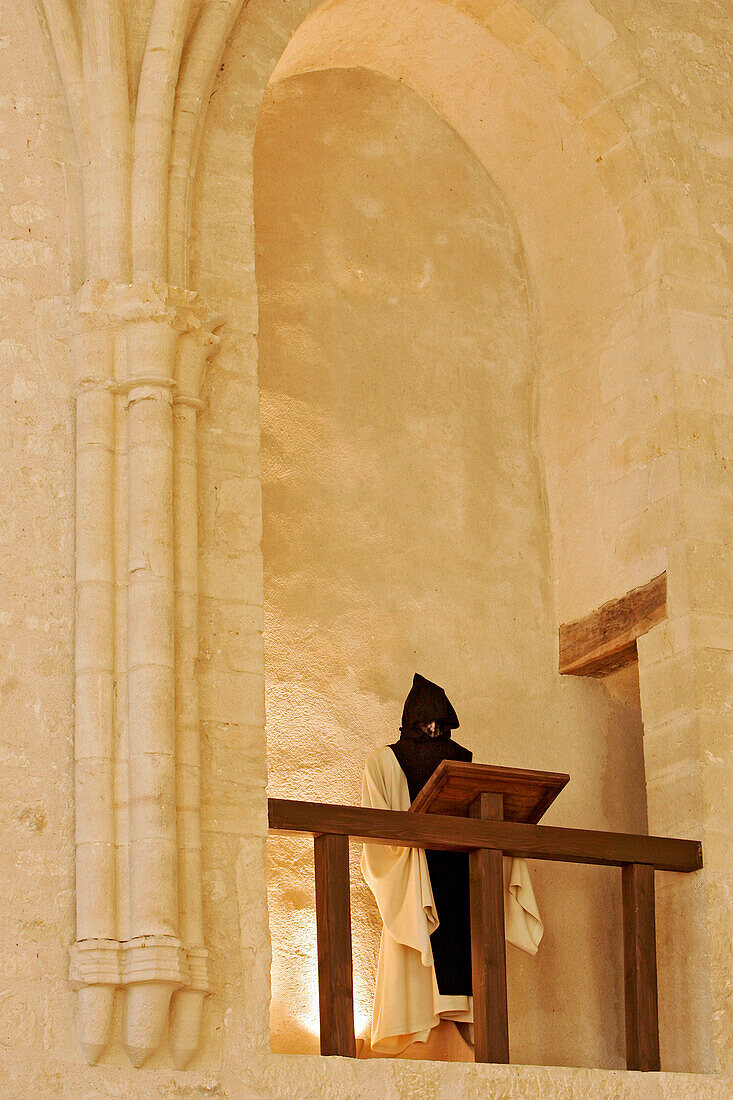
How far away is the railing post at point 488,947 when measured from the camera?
5.97 meters

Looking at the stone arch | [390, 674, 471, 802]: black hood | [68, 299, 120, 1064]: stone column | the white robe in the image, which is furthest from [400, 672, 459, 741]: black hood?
[68, 299, 120, 1064]: stone column

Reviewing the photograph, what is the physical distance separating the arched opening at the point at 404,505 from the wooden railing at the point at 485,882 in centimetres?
91

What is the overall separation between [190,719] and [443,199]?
11.7ft

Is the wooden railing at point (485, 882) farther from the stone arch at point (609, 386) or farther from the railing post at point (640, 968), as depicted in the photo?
the stone arch at point (609, 386)

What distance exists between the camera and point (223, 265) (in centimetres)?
641

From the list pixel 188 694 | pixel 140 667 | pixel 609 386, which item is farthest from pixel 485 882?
pixel 609 386

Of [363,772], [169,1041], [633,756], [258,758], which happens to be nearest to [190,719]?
[258,758]

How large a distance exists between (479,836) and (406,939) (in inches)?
18.9

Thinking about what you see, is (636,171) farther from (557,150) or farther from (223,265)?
(223,265)

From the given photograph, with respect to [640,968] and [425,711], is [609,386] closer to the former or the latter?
[425,711]

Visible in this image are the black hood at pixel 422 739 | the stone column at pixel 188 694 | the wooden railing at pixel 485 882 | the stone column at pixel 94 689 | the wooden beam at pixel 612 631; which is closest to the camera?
the stone column at pixel 94 689

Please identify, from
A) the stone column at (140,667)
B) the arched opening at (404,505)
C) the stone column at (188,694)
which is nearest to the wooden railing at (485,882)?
the stone column at (188,694)

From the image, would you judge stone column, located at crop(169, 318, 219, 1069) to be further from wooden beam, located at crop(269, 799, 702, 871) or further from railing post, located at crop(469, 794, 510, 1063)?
railing post, located at crop(469, 794, 510, 1063)

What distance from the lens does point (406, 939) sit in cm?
629
